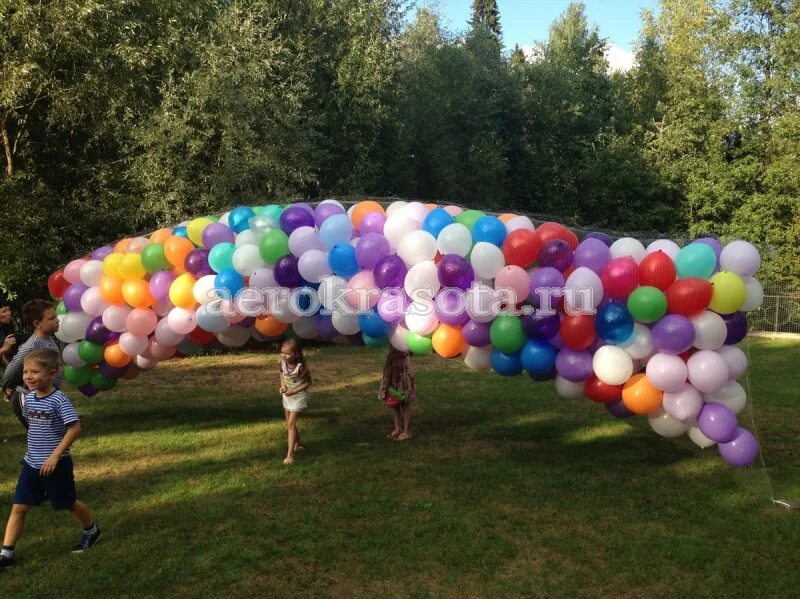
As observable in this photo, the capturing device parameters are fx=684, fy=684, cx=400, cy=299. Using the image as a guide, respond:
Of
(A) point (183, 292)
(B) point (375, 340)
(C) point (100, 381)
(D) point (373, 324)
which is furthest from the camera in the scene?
(C) point (100, 381)

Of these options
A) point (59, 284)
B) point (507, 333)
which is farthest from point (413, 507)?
point (59, 284)

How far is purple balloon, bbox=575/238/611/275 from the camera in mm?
5832

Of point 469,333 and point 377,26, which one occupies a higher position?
point 377,26

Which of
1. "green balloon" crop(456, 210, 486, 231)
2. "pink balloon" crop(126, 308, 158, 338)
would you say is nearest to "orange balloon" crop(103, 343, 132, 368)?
A: "pink balloon" crop(126, 308, 158, 338)

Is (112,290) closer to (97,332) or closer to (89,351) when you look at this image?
(97,332)

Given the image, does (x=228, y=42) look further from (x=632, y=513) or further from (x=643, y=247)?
(x=632, y=513)

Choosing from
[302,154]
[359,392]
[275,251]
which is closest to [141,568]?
[275,251]

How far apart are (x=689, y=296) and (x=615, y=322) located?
0.61m

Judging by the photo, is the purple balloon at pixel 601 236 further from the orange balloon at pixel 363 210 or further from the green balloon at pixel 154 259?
the green balloon at pixel 154 259

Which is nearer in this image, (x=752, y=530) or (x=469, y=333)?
(x=752, y=530)

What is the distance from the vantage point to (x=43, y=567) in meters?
4.82

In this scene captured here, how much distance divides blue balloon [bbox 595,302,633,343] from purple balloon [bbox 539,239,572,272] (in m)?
0.50

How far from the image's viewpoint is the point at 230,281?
22.3ft

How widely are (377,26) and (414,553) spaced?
1856 cm
